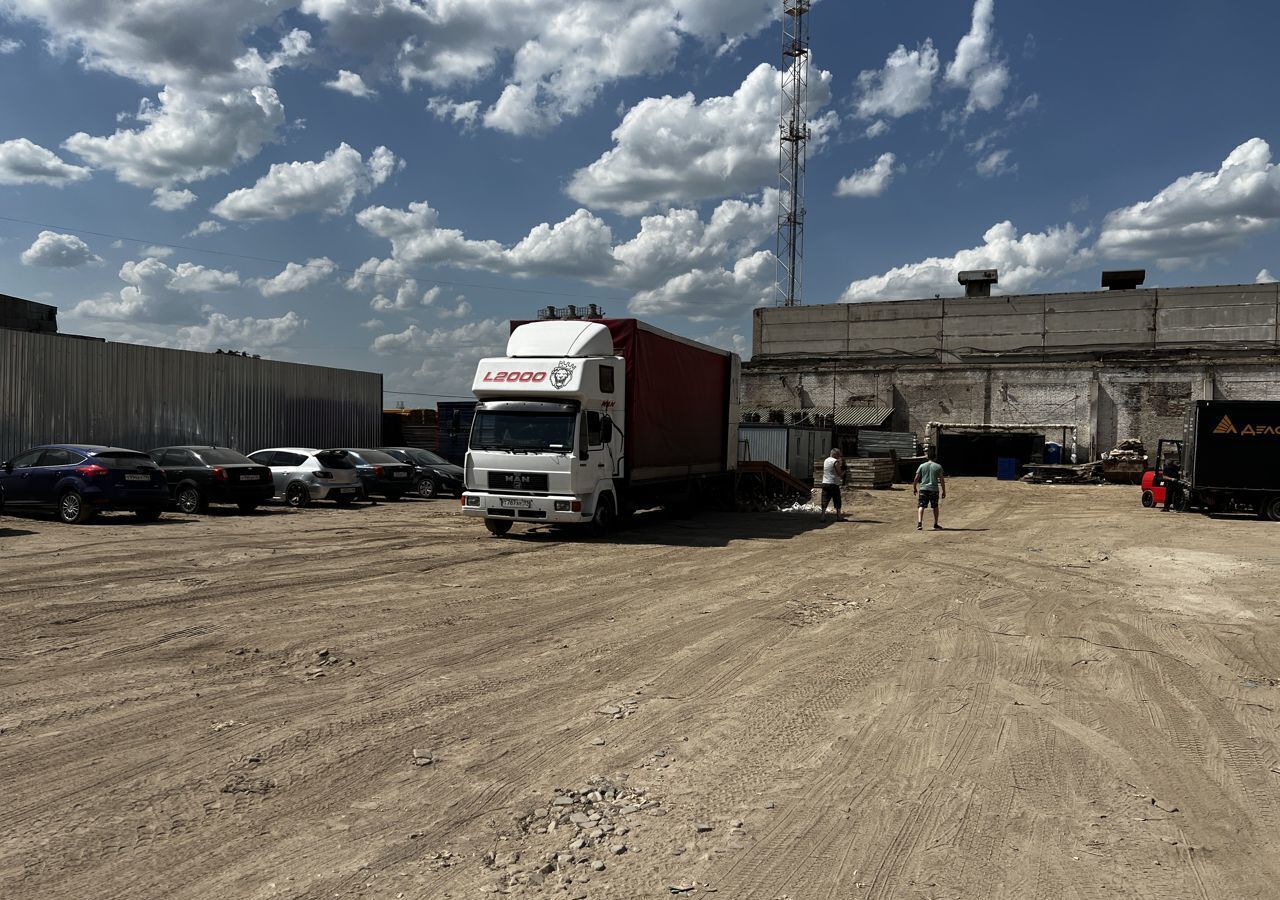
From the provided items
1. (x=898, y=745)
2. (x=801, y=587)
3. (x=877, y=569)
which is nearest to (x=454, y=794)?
(x=898, y=745)

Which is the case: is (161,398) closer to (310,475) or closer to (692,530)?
(310,475)

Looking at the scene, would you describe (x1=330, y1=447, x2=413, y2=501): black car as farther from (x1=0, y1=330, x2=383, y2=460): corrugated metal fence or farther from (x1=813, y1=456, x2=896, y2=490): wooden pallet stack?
(x1=813, y1=456, x2=896, y2=490): wooden pallet stack

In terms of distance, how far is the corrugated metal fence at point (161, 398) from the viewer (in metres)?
20.3

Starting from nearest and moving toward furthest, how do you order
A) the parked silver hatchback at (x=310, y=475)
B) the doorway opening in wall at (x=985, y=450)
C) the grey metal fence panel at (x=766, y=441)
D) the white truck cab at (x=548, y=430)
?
the white truck cab at (x=548, y=430), the parked silver hatchback at (x=310, y=475), the grey metal fence panel at (x=766, y=441), the doorway opening in wall at (x=985, y=450)

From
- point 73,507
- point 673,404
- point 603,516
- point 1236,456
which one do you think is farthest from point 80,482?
point 1236,456

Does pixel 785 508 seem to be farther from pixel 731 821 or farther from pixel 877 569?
pixel 731 821

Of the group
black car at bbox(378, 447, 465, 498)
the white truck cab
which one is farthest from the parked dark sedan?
black car at bbox(378, 447, 465, 498)

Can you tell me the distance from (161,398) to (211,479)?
638 centimetres

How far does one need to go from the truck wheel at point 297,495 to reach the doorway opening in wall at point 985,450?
103 feet

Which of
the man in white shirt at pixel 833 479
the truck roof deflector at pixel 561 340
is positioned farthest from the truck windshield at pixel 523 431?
the man in white shirt at pixel 833 479

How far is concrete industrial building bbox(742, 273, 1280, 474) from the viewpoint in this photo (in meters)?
41.3

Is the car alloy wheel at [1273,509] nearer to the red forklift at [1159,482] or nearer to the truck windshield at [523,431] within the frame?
the red forklift at [1159,482]

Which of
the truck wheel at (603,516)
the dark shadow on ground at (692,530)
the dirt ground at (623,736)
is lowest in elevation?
the dark shadow on ground at (692,530)

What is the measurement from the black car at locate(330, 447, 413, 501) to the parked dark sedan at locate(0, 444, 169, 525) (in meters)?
6.60
